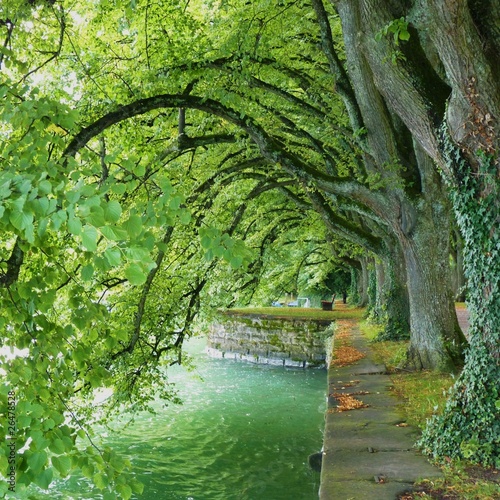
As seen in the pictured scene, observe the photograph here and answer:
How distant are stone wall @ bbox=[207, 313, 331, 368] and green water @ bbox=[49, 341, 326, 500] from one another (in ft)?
10.4

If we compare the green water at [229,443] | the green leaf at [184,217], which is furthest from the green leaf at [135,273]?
the green water at [229,443]

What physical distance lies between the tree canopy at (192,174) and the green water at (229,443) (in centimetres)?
197

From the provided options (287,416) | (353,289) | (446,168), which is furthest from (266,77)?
(353,289)

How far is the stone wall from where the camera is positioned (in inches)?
986

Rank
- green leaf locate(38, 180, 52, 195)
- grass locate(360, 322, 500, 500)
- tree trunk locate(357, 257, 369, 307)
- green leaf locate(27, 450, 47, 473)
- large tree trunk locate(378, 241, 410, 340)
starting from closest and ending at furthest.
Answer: green leaf locate(38, 180, 52, 195) → green leaf locate(27, 450, 47, 473) → grass locate(360, 322, 500, 500) → large tree trunk locate(378, 241, 410, 340) → tree trunk locate(357, 257, 369, 307)

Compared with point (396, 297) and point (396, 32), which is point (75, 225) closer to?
point (396, 32)

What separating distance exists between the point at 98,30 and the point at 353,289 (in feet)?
103

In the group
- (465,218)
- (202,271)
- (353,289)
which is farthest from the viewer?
(353,289)

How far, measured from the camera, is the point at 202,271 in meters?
12.6

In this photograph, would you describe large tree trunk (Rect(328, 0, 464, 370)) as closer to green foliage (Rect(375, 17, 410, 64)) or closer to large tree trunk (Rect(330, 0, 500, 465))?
large tree trunk (Rect(330, 0, 500, 465))

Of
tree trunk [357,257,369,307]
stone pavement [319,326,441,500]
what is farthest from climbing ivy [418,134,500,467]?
tree trunk [357,257,369,307]

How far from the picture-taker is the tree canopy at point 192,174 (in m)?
2.68

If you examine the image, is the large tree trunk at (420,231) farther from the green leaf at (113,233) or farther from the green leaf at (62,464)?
the green leaf at (62,464)

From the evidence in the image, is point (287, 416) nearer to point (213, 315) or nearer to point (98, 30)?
point (213, 315)
